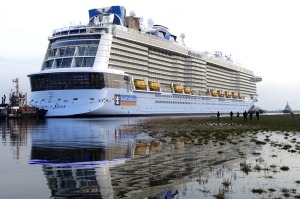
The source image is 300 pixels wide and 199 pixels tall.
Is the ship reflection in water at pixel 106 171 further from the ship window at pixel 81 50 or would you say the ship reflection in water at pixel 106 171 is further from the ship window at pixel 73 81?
the ship window at pixel 81 50

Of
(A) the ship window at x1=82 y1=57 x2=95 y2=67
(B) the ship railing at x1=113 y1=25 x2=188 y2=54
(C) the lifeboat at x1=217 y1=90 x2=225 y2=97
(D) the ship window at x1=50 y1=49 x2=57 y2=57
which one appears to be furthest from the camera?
(C) the lifeboat at x1=217 y1=90 x2=225 y2=97

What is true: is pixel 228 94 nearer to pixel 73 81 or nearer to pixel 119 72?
pixel 119 72

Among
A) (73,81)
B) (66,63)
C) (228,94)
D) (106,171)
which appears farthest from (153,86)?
(106,171)

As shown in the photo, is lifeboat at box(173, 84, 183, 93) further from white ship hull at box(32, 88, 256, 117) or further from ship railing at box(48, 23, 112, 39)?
ship railing at box(48, 23, 112, 39)

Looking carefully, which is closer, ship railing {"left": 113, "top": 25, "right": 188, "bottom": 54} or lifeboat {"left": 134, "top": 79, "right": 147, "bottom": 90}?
lifeboat {"left": 134, "top": 79, "right": 147, "bottom": 90}

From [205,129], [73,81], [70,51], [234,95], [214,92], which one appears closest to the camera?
[205,129]

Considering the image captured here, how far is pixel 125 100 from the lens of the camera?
8069cm

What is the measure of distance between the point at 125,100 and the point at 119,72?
6473mm

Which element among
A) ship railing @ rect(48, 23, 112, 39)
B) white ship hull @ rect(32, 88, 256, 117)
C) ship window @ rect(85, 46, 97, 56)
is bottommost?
white ship hull @ rect(32, 88, 256, 117)

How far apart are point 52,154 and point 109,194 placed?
8.48m

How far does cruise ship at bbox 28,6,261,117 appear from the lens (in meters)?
74.1

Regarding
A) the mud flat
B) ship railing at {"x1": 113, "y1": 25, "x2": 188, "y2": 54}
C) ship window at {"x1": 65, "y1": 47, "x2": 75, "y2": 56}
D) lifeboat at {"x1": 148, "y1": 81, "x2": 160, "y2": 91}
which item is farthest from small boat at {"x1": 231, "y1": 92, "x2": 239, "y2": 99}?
the mud flat

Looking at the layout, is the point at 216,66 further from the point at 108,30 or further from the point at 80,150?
the point at 80,150

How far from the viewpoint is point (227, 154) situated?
1744 cm
